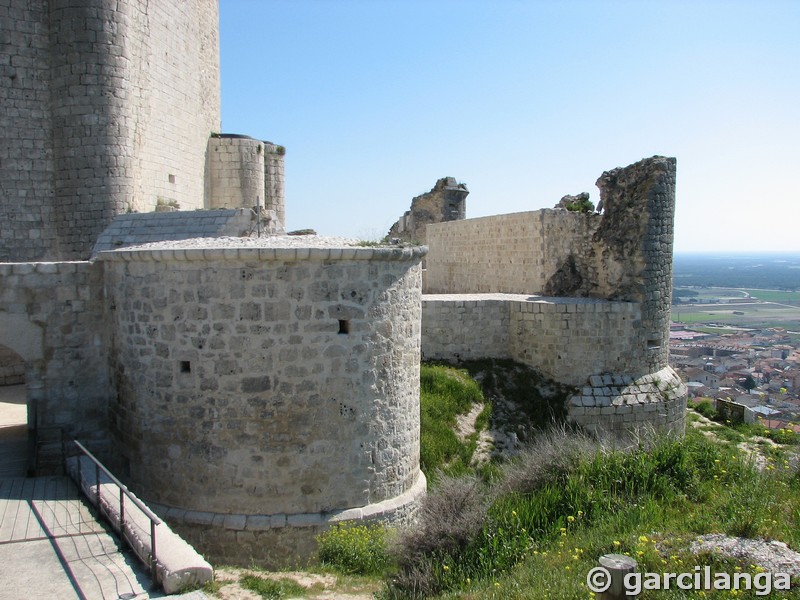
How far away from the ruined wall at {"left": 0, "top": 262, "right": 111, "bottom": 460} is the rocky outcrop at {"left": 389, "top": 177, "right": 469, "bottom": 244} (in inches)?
562

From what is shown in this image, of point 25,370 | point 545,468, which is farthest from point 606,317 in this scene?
point 25,370

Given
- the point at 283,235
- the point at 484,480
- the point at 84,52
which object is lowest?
the point at 484,480

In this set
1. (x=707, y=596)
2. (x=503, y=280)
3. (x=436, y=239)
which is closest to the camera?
(x=707, y=596)

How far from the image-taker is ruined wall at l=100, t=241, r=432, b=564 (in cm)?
792

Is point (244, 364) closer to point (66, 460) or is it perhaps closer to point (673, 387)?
point (66, 460)

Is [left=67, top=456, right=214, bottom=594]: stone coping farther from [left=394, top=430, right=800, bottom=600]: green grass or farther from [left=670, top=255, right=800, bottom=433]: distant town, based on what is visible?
[left=670, top=255, right=800, bottom=433]: distant town

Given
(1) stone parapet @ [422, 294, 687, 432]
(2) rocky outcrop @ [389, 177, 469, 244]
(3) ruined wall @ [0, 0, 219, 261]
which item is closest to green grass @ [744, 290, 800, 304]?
(2) rocky outcrop @ [389, 177, 469, 244]

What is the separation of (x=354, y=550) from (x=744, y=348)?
36.8 metres

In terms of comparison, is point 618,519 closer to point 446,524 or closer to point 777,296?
point 446,524

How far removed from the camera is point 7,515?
7008 mm

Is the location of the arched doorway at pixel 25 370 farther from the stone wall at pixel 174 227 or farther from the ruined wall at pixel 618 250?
the ruined wall at pixel 618 250

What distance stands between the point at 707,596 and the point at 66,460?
25.4 feet

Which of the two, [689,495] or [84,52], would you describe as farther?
[84,52]

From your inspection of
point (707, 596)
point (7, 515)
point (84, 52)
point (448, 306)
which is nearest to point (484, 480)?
point (448, 306)
